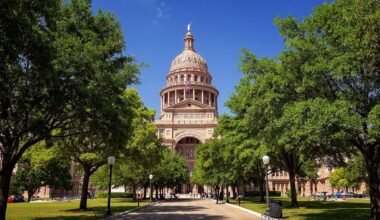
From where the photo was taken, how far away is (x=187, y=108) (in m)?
119

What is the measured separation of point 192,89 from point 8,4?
407 feet

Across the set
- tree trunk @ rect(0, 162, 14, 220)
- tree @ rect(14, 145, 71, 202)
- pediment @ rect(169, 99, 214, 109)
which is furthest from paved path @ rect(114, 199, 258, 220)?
pediment @ rect(169, 99, 214, 109)

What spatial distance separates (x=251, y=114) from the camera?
2266 centimetres

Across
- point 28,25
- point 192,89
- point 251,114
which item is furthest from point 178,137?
point 28,25

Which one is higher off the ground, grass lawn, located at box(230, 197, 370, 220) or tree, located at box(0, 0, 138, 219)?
tree, located at box(0, 0, 138, 219)

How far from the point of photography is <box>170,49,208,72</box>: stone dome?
14175 cm

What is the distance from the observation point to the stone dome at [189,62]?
142 metres

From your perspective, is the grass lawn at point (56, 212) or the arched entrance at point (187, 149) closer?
the grass lawn at point (56, 212)

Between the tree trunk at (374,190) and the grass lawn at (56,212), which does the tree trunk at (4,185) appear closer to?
the grass lawn at (56,212)

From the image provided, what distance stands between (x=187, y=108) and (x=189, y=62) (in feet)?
97.1

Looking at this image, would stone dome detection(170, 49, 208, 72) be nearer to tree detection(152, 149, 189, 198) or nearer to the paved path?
tree detection(152, 149, 189, 198)

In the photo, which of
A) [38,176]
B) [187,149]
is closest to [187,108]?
Result: [187,149]

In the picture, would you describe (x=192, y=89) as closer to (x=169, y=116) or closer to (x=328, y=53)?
(x=169, y=116)

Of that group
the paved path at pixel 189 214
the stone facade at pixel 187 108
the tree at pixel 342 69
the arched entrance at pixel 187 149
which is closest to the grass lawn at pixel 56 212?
the paved path at pixel 189 214
